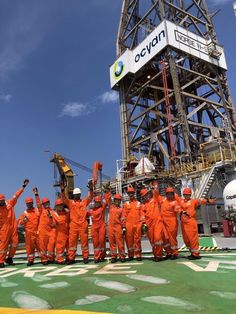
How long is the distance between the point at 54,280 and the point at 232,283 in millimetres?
3122

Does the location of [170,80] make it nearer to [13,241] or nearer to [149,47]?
[149,47]

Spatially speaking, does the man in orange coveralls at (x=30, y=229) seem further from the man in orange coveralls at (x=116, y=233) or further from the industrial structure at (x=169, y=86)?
the industrial structure at (x=169, y=86)

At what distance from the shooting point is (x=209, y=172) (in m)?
23.4

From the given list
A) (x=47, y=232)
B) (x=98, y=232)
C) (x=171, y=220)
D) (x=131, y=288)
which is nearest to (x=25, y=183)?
(x=47, y=232)

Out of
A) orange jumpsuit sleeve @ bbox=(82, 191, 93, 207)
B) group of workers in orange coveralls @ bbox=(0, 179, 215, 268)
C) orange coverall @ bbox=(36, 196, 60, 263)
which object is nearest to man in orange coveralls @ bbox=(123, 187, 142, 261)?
group of workers in orange coveralls @ bbox=(0, 179, 215, 268)

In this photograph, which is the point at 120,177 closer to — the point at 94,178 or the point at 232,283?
the point at 94,178

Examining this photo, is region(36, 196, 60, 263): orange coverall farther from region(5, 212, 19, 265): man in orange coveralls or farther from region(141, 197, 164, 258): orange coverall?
region(141, 197, 164, 258): orange coverall

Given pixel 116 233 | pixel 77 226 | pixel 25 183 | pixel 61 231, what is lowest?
pixel 116 233

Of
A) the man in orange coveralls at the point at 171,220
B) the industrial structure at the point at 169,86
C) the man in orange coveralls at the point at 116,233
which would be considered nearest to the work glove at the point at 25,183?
the man in orange coveralls at the point at 116,233

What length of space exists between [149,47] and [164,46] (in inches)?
98.7

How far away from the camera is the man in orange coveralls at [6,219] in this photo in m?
8.75

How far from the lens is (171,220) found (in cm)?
812

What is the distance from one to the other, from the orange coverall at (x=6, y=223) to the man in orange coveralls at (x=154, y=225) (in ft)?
11.9

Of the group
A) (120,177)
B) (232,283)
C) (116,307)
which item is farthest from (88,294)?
(120,177)
